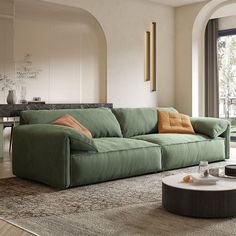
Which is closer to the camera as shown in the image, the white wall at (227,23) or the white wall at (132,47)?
the white wall at (132,47)

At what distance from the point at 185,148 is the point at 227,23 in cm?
399

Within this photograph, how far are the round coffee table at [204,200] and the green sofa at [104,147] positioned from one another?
3.86 ft

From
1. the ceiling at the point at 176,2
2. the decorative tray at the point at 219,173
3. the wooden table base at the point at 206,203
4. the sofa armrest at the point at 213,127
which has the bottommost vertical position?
the wooden table base at the point at 206,203

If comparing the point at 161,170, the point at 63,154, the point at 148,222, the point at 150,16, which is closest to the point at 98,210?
the point at 148,222

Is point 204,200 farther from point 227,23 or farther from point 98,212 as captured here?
point 227,23

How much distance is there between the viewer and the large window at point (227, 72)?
8.26 m

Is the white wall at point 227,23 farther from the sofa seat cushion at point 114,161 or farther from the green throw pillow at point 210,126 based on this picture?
the sofa seat cushion at point 114,161

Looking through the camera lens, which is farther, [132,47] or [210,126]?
[132,47]

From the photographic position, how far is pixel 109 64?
22.5ft

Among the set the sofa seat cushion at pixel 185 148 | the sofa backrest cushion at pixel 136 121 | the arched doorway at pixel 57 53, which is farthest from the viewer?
the arched doorway at pixel 57 53

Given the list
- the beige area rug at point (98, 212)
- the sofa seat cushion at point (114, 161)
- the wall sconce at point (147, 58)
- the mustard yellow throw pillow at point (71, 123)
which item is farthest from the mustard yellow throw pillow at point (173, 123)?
the wall sconce at point (147, 58)

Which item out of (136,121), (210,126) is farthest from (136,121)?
(210,126)

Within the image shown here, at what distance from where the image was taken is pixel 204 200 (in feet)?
9.71

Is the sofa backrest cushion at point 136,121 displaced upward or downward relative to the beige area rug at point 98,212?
upward
